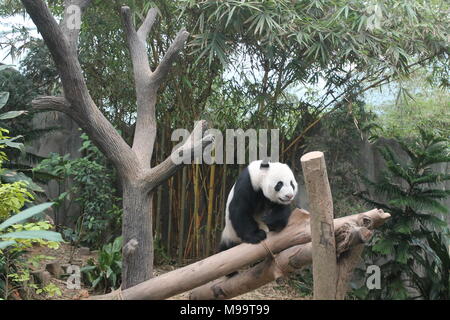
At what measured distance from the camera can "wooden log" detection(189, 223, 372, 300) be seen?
6.41 ft

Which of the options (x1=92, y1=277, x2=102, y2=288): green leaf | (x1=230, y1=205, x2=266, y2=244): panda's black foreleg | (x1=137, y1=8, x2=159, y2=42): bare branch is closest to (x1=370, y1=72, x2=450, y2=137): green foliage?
(x1=137, y1=8, x2=159, y2=42): bare branch

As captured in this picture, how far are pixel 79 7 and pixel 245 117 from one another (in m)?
1.93

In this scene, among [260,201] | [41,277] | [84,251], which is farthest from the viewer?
[84,251]

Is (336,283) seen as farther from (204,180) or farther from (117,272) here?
(204,180)

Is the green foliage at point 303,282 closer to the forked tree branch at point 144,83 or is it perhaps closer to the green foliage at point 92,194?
the green foliage at point 92,194

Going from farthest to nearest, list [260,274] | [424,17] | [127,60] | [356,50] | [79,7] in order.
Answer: [127,60]
[424,17]
[356,50]
[79,7]
[260,274]

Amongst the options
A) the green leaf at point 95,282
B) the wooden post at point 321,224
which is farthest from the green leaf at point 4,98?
the wooden post at point 321,224

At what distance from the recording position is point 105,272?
409 cm

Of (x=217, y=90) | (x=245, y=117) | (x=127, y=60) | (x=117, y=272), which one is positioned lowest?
(x=117, y=272)

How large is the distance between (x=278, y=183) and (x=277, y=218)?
205mm

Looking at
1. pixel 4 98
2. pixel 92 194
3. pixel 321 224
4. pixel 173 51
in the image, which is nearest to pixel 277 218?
pixel 321 224

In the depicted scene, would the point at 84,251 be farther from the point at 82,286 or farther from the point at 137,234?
the point at 137,234

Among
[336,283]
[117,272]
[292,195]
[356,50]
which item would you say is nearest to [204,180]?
[117,272]

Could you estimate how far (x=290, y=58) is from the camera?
4.52 meters
